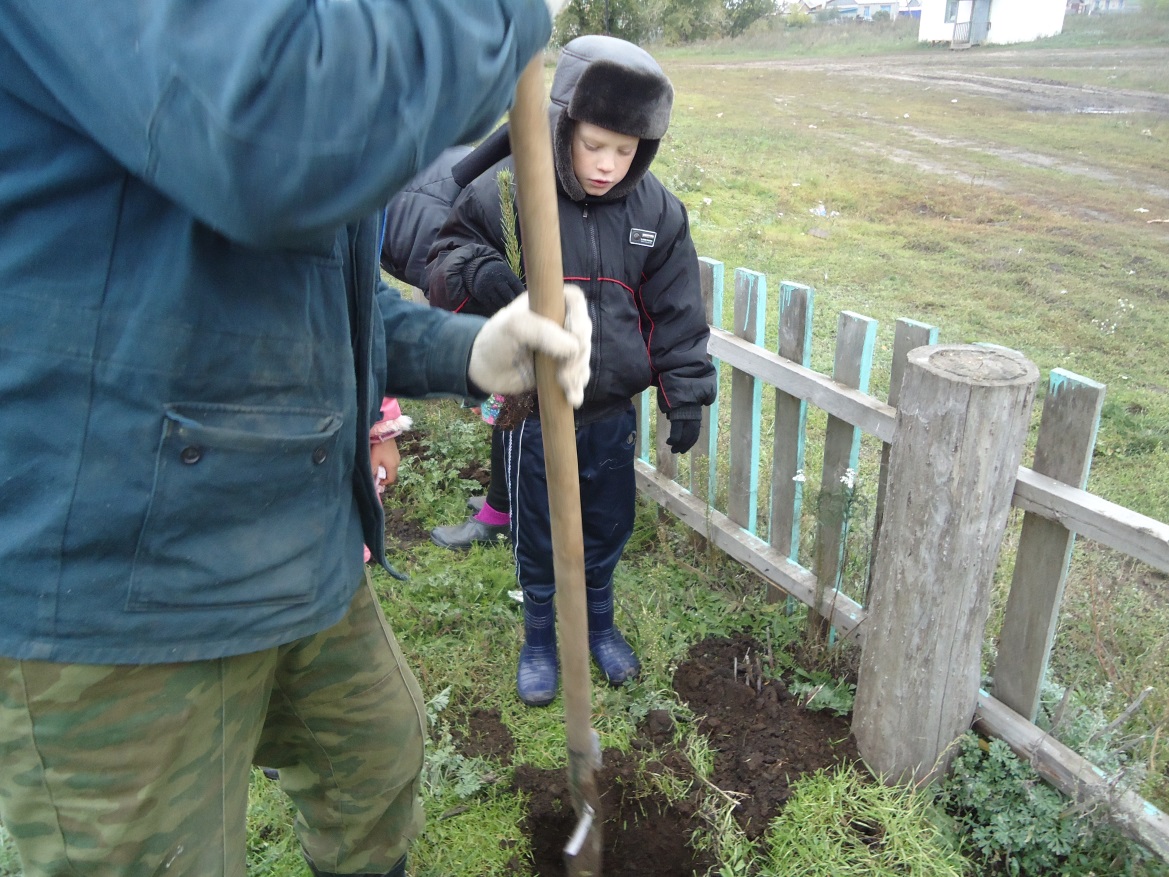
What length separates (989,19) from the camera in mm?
14141

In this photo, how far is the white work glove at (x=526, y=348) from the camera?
137 centimetres

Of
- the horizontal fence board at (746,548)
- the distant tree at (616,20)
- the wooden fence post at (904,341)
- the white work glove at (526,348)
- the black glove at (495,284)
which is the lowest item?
the horizontal fence board at (746,548)

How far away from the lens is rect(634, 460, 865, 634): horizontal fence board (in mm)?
2830

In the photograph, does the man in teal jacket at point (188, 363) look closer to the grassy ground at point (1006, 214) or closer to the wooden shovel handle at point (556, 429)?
the wooden shovel handle at point (556, 429)

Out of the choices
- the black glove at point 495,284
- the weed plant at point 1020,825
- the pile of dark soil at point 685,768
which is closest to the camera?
the weed plant at point 1020,825

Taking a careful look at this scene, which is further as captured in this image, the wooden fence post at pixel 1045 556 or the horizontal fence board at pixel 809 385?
the horizontal fence board at pixel 809 385

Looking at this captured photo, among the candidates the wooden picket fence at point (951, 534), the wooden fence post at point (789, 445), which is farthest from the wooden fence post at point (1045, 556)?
the wooden fence post at point (789, 445)

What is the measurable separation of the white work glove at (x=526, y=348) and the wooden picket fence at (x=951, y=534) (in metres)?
1.07

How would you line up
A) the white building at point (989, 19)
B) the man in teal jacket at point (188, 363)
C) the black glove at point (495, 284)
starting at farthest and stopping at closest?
the white building at point (989, 19) < the black glove at point (495, 284) < the man in teal jacket at point (188, 363)

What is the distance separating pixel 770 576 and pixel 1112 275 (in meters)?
5.57

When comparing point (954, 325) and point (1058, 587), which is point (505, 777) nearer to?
point (1058, 587)

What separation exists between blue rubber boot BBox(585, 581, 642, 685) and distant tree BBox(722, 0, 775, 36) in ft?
82.0

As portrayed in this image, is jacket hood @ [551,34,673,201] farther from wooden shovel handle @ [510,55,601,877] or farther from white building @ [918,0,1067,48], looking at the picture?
white building @ [918,0,1067,48]

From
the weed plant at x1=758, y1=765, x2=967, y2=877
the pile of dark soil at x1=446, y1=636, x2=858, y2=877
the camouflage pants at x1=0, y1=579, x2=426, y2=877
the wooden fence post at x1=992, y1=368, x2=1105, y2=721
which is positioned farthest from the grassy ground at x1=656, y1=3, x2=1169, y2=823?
the camouflage pants at x1=0, y1=579, x2=426, y2=877
